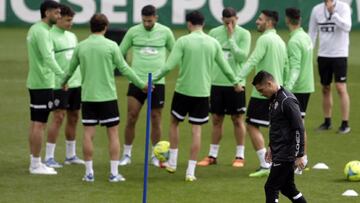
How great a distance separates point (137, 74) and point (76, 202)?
315 centimetres

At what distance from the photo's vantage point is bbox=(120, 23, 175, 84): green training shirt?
641 inches

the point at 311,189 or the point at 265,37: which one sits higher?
the point at 265,37

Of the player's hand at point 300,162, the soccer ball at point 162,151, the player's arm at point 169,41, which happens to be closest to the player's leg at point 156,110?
the soccer ball at point 162,151

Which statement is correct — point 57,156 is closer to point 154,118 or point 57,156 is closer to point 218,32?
point 154,118

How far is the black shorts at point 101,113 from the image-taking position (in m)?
14.8

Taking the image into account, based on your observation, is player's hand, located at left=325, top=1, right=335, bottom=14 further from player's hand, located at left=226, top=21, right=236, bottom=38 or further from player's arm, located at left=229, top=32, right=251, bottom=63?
player's hand, located at left=226, top=21, right=236, bottom=38

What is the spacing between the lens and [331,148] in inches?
691

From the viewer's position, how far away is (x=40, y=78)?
1542 centimetres

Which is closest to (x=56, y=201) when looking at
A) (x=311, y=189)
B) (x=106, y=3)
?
(x=311, y=189)

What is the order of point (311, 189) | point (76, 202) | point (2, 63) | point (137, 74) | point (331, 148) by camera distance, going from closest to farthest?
point (76, 202)
point (311, 189)
point (137, 74)
point (331, 148)
point (2, 63)

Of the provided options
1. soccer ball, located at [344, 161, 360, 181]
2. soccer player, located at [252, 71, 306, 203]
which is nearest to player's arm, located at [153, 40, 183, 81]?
soccer ball, located at [344, 161, 360, 181]

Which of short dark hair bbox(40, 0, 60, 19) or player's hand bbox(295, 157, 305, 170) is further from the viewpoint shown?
short dark hair bbox(40, 0, 60, 19)

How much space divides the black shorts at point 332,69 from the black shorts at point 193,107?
436 cm

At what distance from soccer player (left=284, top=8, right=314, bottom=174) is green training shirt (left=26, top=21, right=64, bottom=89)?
3.34m
